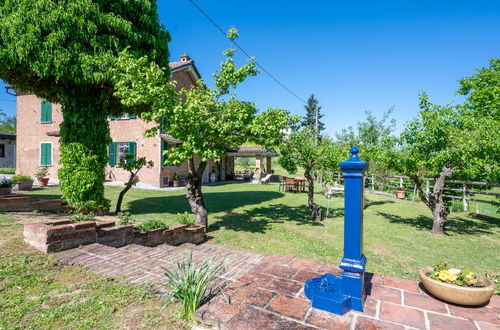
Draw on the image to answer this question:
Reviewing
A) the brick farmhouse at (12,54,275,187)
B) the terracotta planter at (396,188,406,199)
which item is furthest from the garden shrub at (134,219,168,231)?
the terracotta planter at (396,188,406,199)

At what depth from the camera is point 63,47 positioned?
643 cm

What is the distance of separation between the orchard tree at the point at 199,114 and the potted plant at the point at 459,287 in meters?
4.12

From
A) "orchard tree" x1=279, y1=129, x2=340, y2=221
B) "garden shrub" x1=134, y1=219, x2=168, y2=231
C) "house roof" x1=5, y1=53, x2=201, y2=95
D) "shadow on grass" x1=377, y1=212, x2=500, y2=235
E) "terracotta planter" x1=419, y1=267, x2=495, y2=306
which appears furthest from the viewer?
"house roof" x1=5, y1=53, x2=201, y2=95

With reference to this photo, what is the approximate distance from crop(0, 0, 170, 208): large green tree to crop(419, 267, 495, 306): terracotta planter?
7.72 metres

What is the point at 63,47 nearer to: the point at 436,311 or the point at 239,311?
the point at 239,311

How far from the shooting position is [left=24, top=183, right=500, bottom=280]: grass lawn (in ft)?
17.9

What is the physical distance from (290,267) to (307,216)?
20.8 feet

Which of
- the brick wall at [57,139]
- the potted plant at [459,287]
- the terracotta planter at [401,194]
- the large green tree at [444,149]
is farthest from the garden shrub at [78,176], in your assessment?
the terracotta planter at [401,194]

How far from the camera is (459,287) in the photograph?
2.53 metres

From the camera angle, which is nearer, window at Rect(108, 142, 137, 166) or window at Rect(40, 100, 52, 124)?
window at Rect(108, 142, 137, 166)

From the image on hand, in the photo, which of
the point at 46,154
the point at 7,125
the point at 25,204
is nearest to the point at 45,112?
the point at 46,154

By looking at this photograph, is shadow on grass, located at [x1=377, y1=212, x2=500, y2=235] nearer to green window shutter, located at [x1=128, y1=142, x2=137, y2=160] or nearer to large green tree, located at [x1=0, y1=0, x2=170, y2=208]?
large green tree, located at [x1=0, y1=0, x2=170, y2=208]

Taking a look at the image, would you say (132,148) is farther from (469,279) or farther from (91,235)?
(469,279)

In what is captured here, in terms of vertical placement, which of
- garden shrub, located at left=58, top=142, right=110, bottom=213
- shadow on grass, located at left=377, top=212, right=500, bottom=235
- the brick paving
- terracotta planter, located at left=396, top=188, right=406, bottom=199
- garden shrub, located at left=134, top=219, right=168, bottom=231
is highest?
garden shrub, located at left=58, top=142, right=110, bottom=213
